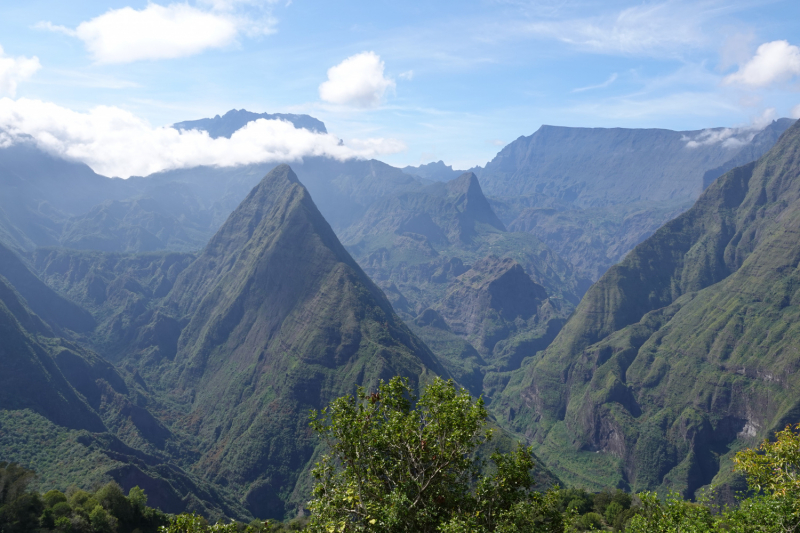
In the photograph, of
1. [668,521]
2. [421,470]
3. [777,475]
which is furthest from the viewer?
[777,475]

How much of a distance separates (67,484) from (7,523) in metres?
80.9

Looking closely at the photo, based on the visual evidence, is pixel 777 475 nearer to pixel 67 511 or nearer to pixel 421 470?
pixel 421 470

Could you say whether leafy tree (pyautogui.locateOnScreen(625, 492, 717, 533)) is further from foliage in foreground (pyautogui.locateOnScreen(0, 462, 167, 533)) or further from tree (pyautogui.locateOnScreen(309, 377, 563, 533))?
foliage in foreground (pyautogui.locateOnScreen(0, 462, 167, 533))

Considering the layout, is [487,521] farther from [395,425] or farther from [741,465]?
[741,465]

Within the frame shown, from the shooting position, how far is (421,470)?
32.4 metres

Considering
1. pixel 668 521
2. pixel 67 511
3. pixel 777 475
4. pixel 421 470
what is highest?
pixel 421 470

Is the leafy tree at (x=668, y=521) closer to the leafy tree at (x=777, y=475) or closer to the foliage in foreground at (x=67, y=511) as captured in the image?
the leafy tree at (x=777, y=475)

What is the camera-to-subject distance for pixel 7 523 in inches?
3280

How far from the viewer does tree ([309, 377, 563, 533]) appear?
31.0 metres

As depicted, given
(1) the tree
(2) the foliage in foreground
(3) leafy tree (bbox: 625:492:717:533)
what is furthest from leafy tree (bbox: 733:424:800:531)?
(2) the foliage in foreground

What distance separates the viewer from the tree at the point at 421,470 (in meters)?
31.0

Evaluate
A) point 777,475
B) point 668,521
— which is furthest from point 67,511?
point 777,475

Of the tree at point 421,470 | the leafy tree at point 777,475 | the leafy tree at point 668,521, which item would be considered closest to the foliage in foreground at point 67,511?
the tree at point 421,470

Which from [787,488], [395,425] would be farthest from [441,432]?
[787,488]
